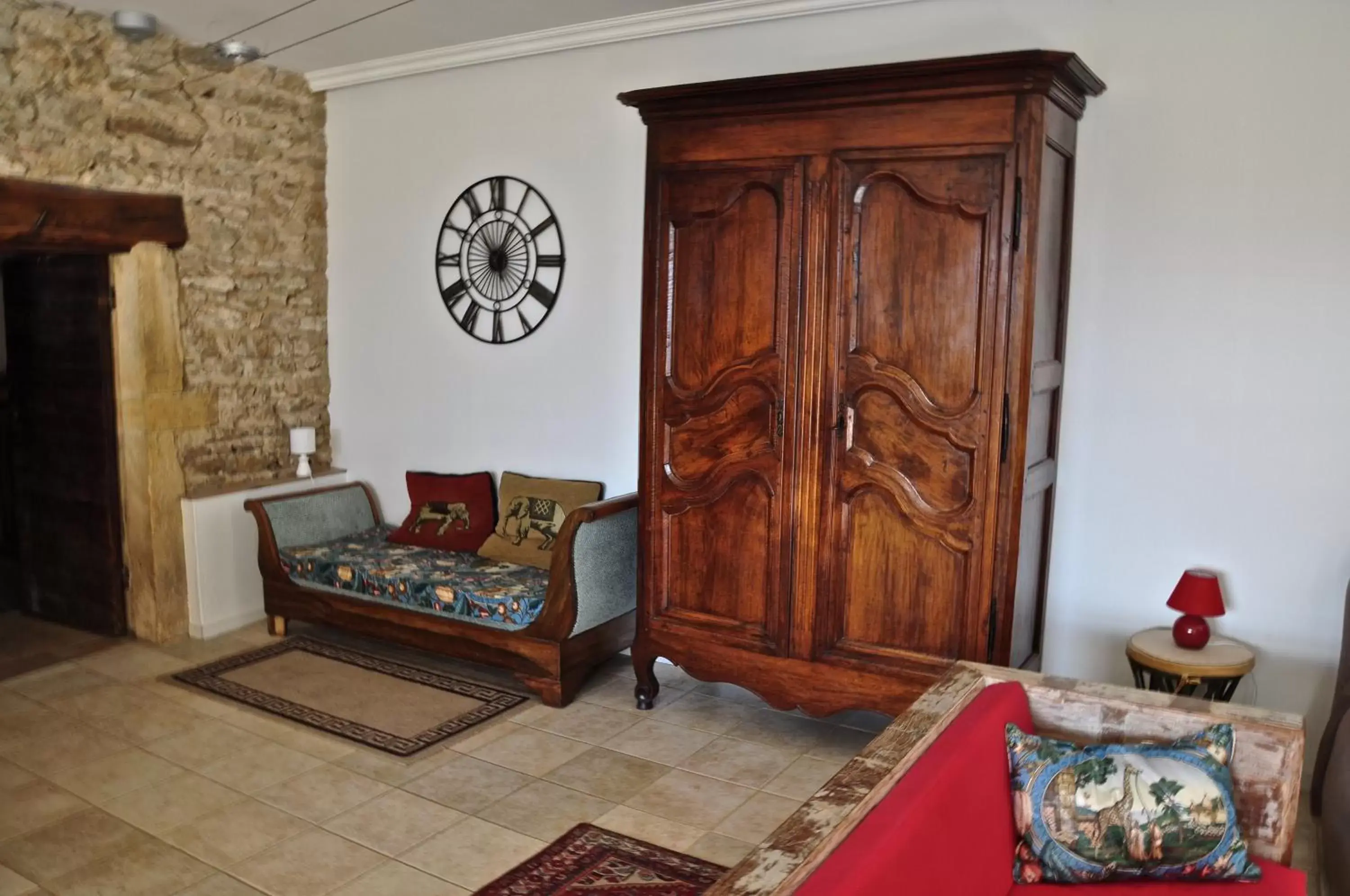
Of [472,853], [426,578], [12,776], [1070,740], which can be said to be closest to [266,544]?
[426,578]

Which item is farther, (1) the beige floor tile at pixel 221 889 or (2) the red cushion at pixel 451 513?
(2) the red cushion at pixel 451 513

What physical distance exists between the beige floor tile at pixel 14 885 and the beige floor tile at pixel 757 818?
6.21 ft

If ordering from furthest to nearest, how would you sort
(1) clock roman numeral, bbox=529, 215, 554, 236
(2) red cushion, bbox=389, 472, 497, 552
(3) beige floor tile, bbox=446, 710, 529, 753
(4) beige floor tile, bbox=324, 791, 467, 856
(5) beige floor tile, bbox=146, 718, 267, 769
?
(2) red cushion, bbox=389, 472, 497, 552 < (1) clock roman numeral, bbox=529, 215, 554, 236 < (3) beige floor tile, bbox=446, 710, 529, 753 < (5) beige floor tile, bbox=146, 718, 267, 769 < (4) beige floor tile, bbox=324, 791, 467, 856

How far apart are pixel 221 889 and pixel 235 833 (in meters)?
0.32

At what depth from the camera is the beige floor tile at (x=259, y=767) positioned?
3.39 metres

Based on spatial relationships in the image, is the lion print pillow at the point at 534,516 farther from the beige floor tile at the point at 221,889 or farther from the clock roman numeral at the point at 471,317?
the beige floor tile at the point at 221,889

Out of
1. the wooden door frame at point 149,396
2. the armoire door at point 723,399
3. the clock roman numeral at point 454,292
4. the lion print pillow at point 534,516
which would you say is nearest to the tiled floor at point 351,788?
the armoire door at point 723,399

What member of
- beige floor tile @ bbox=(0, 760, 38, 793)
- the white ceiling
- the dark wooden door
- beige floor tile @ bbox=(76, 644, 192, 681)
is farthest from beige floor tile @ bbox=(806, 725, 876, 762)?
the dark wooden door

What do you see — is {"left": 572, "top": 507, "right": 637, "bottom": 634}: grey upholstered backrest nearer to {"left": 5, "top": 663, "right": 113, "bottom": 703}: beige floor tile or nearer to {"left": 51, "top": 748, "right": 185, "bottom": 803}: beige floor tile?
{"left": 51, "top": 748, "right": 185, "bottom": 803}: beige floor tile

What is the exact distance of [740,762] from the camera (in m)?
3.58

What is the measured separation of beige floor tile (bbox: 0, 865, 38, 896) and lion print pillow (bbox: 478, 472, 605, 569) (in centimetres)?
217

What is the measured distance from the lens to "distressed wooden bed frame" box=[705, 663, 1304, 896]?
5.45ft

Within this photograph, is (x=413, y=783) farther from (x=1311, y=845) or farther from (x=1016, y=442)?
(x=1311, y=845)

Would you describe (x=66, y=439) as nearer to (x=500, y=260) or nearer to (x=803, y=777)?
(x=500, y=260)
